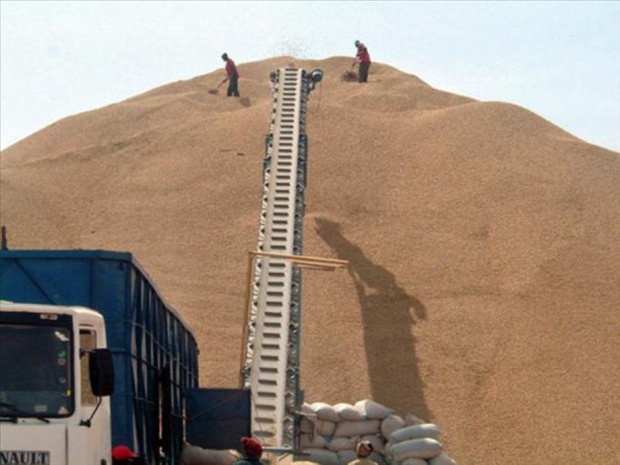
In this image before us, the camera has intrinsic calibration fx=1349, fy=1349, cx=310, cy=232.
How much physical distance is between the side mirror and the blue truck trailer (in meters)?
0.11

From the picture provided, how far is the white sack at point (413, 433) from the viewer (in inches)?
944

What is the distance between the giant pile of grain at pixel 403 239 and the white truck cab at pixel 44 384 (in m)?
19.4

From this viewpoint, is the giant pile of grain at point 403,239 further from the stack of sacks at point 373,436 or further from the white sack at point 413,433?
the white sack at point 413,433

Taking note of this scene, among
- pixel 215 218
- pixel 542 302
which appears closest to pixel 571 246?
pixel 542 302

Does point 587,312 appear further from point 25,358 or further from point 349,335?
point 25,358

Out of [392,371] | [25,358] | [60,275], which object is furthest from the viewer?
[392,371]

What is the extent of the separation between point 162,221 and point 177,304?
6169 mm

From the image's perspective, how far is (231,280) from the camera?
36.2 m

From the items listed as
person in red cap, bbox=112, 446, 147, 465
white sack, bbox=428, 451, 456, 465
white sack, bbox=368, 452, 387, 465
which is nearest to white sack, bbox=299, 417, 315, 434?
white sack, bbox=428, 451, 456, 465

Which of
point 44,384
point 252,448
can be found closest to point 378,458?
point 252,448

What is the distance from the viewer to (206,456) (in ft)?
53.2

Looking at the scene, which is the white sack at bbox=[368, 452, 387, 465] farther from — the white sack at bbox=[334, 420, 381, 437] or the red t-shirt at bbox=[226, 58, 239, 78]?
the red t-shirt at bbox=[226, 58, 239, 78]

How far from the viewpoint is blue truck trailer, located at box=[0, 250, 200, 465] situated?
30.0 ft

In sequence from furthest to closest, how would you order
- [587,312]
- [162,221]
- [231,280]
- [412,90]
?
[412,90], [162,221], [231,280], [587,312]
